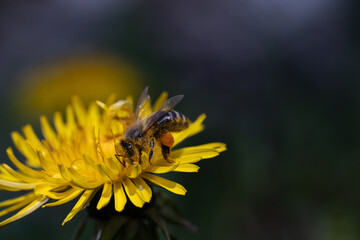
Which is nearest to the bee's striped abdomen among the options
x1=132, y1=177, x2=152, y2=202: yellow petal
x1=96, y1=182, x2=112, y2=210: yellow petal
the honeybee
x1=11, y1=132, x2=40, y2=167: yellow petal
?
the honeybee

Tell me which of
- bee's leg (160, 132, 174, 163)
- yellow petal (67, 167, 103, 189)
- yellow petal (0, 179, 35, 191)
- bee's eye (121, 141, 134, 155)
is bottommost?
yellow petal (0, 179, 35, 191)

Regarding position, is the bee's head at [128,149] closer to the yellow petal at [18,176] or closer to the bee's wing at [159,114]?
the bee's wing at [159,114]

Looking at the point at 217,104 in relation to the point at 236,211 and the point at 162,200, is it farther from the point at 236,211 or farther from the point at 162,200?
the point at 162,200

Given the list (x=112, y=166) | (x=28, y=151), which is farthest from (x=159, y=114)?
(x=28, y=151)

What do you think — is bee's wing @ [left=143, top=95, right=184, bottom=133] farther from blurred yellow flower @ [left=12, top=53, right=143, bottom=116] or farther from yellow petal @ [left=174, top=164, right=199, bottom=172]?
blurred yellow flower @ [left=12, top=53, right=143, bottom=116]

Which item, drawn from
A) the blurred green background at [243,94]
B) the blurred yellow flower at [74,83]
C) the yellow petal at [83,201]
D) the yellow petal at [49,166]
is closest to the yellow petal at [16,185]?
the yellow petal at [49,166]

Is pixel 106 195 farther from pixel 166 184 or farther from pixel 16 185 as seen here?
pixel 16 185

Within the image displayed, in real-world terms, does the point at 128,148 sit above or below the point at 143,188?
above
